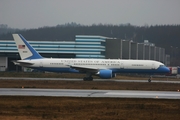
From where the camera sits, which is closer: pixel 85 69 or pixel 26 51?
pixel 85 69

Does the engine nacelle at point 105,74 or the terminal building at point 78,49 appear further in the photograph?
the terminal building at point 78,49

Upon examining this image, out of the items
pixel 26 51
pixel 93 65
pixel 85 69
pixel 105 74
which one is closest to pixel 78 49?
pixel 26 51

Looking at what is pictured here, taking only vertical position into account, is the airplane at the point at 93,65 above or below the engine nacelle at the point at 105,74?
above

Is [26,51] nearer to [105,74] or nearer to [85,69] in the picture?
[85,69]

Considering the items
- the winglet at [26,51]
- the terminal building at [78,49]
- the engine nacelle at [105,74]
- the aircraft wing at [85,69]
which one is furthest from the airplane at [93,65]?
the terminal building at [78,49]

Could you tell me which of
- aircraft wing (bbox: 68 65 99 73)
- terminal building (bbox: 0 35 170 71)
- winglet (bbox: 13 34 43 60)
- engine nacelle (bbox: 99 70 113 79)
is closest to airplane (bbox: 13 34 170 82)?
aircraft wing (bbox: 68 65 99 73)

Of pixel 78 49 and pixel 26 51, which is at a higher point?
pixel 78 49

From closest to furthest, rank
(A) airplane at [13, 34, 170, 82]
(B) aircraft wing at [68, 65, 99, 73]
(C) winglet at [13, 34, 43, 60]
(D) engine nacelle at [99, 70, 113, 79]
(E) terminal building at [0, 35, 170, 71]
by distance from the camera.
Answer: (D) engine nacelle at [99, 70, 113, 79]
(B) aircraft wing at [68, 65, 99, 73]
(A) airplane at [13, 34, 170, 82]
(C) winglet at [13, 34, 43, 60]
(E) terminal building at [0, 35, 170, 71]

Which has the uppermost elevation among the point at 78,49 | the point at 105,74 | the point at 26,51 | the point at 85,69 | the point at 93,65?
the point at 78,49

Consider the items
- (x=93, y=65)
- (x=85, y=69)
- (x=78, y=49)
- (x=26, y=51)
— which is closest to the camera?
(x=85, y=69)

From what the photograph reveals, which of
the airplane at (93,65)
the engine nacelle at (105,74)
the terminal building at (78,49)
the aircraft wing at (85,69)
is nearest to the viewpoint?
the engine nacelle at (105,74)

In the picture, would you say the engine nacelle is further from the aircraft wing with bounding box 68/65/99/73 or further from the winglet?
the winglet

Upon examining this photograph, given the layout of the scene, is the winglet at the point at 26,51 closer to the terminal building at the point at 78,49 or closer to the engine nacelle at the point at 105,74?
the engine nacelle at the point at 105,74

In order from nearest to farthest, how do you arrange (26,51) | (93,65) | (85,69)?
1. (85,69)
2. (93,65)
3. (26,51)
